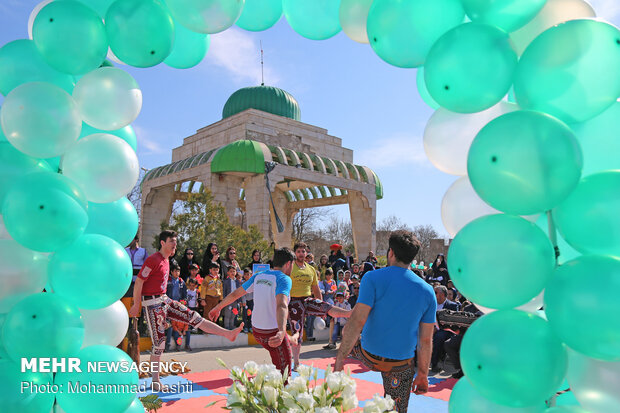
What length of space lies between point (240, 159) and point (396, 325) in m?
15.9

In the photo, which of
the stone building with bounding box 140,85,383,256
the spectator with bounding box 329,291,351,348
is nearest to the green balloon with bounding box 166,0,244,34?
the spectator with bounding box 329,291,351,348

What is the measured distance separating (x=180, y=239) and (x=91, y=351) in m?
11.5

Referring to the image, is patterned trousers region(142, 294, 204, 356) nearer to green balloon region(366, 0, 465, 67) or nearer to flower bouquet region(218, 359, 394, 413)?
flower bouquet region(218, 359, 394, 413)

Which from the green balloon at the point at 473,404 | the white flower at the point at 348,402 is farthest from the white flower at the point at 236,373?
the green balloon at the point at 473,404

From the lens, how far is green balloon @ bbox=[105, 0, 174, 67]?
330 cm

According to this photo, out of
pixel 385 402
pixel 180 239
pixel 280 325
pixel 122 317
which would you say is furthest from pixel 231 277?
pixel 385 402

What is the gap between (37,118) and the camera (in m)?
3.06

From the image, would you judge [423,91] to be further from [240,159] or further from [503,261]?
[240,159]

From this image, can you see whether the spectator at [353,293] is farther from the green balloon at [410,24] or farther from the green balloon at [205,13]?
the green balloon at [410,24]

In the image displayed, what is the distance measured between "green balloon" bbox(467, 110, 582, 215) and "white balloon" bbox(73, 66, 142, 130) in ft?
8.53

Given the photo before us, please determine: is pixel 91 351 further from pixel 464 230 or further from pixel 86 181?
pixel 464 230

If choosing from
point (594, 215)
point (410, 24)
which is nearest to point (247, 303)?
point (410, 24)

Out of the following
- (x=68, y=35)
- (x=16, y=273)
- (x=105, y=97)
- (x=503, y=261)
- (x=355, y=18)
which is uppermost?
(x=355, y=18)

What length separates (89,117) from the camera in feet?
11.0
